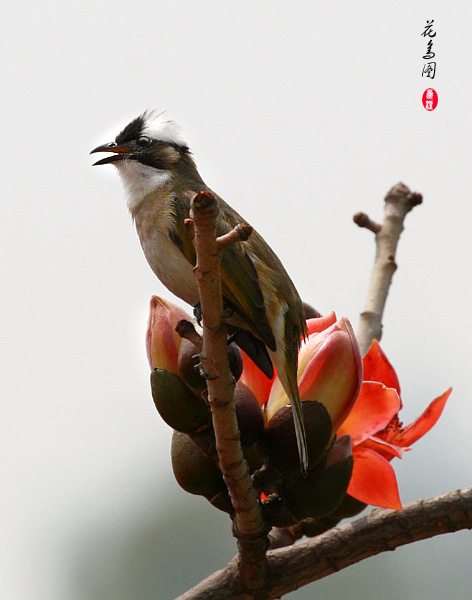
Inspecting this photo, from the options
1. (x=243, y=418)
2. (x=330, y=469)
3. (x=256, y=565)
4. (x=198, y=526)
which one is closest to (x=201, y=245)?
(x=243, y=418)

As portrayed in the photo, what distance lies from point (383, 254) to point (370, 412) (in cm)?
116

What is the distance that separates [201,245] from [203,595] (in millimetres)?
1013

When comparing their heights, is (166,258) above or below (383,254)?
above

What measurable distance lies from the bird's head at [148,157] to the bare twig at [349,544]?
58.9 inches

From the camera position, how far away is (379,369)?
8.30ft

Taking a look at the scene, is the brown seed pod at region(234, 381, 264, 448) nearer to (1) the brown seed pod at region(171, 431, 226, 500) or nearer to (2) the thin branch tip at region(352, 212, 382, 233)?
(1) the brown seed pod at region(171, 431, 226, 500)

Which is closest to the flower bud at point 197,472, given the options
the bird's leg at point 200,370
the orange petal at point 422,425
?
the bird's leg at point 200,370

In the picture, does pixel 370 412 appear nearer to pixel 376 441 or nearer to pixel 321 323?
pixel 376 441

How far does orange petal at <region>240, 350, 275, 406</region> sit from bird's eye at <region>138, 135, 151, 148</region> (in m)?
1.36

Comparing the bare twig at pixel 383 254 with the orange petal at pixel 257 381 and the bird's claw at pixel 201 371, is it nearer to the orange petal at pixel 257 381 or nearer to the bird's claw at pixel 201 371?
the orange petal at pixel 257 381

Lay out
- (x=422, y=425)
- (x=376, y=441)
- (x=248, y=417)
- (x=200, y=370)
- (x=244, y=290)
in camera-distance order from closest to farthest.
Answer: (x=200, y=370)
(x=248, y=417)
(x=376, y=441)
(x=422, y=425)
(x=244, y=290)

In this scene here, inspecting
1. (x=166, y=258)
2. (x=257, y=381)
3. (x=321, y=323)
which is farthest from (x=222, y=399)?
(x=166, y=258)

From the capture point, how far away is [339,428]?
2238 millimetres

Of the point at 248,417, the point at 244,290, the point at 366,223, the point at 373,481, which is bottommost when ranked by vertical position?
the point at 373,481
